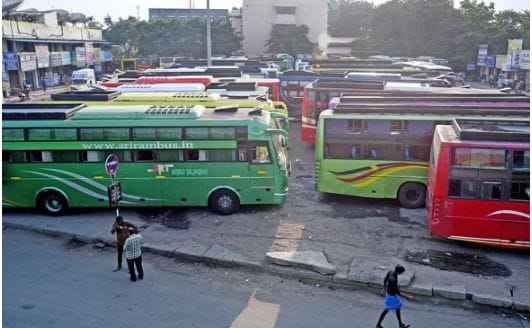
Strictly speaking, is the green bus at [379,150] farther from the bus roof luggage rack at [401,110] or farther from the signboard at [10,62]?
the signboard at [10,62]

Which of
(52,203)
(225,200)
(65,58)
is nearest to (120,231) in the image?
(225,200)

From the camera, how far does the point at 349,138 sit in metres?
13.8

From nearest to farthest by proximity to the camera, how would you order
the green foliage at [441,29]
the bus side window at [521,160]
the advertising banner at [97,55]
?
the bus side window at [521,160]
the green foliage at [441,29]
the advertising banner at [97,55]

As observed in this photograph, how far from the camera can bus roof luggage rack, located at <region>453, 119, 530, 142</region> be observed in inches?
415

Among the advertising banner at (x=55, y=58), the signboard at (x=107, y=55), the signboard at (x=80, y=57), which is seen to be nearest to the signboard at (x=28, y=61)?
the advertising banner at (x=55, y=58)

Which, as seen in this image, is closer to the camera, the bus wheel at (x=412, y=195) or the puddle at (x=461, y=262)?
the puddle at (x=461, y=262)

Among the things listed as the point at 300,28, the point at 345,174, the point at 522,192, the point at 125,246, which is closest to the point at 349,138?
the point at 345,174

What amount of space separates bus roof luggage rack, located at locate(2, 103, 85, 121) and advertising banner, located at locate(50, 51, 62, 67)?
3796cm

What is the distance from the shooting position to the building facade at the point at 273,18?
6519cm

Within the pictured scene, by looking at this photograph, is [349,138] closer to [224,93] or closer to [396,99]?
[396,99]

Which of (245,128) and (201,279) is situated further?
(245,128)

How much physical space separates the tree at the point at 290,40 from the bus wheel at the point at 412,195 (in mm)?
48719

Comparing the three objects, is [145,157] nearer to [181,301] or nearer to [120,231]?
[120,231]

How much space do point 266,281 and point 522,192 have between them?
222 inches
